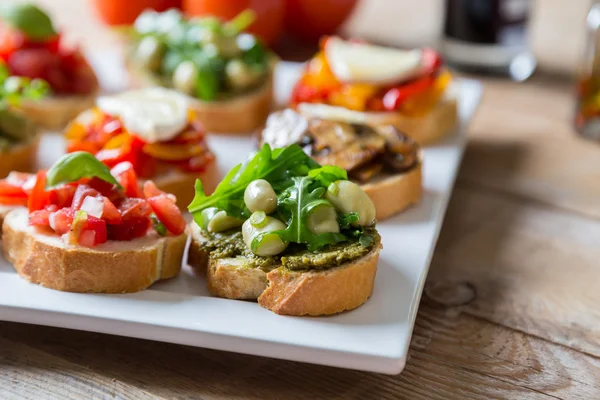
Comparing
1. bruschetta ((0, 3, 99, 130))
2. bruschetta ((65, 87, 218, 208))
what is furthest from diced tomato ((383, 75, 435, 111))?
bruschetta ((0, 3, 99, 130))

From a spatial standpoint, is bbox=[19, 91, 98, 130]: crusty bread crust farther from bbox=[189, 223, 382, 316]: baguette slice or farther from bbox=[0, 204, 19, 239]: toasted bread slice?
bbox=[189, 223, 382, 316]: baguette slice

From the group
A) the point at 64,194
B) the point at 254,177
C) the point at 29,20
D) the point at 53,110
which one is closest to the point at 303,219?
the point at 254,177

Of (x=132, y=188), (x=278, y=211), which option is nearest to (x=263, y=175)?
(x=278, y=211)

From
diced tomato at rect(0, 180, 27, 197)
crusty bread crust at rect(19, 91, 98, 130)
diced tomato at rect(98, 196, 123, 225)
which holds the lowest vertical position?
crusty bread crust at rect(19, 91, 98, 130)

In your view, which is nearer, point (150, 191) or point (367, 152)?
point (150, 191)

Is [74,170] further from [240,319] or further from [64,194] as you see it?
[240,319]

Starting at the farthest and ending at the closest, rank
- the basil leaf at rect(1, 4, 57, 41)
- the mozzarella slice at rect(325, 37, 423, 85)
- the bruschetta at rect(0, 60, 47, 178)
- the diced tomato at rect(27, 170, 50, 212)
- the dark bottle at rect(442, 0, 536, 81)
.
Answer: the dark bottle at rect(442, 0, 536, 81) → the basil leaf at rect(1, 4, 57, 41) → the mozzarella slice at rect(325, 37, 423, 85) → the bruschetta at rect(0, 60, 47, 178) → the diced tomato at rect(27, 170, 50, 212)

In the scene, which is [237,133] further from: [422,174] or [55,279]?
[55,279]
